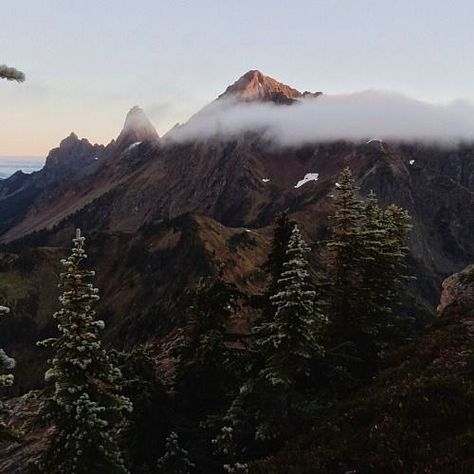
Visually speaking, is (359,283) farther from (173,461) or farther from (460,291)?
(460,291)

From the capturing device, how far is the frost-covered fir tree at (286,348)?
19.0 meters

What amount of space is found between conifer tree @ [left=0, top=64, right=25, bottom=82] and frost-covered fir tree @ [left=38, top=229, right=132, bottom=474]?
9615 millimetres

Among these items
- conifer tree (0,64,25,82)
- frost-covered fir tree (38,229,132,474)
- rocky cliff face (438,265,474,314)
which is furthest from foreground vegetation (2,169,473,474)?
conifer tree (0,64,25,82)

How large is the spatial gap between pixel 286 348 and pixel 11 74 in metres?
14.1

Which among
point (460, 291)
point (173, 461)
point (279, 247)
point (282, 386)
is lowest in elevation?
point (460, 291)

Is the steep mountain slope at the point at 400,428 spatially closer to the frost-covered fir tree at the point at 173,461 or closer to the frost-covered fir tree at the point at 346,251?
the frost-covered fir tree at the point at 173,461

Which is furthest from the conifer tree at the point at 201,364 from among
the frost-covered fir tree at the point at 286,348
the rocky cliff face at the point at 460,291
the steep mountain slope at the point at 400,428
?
the rocky cliff face at the point at 460,291

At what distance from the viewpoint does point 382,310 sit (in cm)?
2650

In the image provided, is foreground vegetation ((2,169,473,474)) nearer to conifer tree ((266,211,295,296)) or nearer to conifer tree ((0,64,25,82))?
conifer tree ((266,211,295,296))

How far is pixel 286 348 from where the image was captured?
64.0 feet

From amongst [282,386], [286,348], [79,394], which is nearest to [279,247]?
[286,348]

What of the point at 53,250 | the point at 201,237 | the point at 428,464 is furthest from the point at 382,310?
the point at 53,250

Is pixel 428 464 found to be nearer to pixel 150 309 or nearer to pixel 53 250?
pixel 150 309

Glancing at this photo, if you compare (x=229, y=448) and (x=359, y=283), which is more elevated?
(x=359, y=283)
